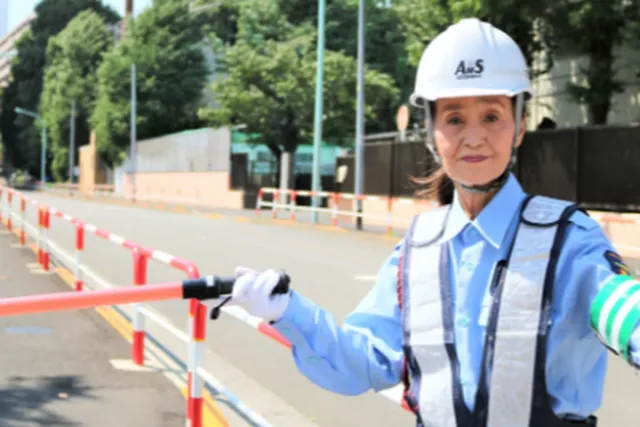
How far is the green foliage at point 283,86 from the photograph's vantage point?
3600 centimetres

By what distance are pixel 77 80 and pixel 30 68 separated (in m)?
28.5

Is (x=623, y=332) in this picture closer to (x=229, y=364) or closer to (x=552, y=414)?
(x=552, y=414)

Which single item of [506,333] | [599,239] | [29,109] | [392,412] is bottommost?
[392,412]

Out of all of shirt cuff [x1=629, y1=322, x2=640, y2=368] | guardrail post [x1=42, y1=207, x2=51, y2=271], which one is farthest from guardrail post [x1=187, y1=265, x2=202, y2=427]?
guardrail post [x1=42, y1=207, x2=51, y2=271]

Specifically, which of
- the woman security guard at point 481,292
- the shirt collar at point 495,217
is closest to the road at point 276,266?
the woman security guard at point 481,292

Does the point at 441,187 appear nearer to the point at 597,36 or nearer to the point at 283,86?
the point at 597,36

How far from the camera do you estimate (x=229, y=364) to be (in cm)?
718

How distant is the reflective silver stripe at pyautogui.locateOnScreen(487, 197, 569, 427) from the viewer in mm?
1779

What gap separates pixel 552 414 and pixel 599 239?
1.19ft

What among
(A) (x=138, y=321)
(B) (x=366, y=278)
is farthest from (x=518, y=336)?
(B) (x=366, y=278)

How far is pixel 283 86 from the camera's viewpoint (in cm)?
3647

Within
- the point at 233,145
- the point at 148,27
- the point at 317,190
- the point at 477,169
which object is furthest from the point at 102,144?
A: the point at 477,169

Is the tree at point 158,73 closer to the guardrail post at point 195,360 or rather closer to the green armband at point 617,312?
the guardrail post at point 195,360

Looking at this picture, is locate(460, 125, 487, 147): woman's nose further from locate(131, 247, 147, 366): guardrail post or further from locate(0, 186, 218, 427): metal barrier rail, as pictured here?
locate(131, 247, 147, 366): guardrail post
